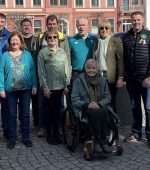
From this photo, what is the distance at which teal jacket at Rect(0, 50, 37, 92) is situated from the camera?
5.87m

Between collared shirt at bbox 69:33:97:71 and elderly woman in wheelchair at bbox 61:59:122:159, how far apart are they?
0.58m

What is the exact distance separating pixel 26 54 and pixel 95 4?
179 ft

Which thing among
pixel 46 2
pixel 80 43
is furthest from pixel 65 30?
pixel 80 43

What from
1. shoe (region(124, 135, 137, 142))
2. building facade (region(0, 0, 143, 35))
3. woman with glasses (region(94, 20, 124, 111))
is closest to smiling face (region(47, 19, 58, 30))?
woman with glasses (region(94, 20, 124, 111))

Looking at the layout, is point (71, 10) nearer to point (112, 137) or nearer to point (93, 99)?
point (93, 99)

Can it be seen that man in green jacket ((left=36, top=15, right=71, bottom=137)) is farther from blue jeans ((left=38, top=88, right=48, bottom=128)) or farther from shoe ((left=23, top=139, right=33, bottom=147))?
shoe ((left=23, top=139, right=33, bottom=147))

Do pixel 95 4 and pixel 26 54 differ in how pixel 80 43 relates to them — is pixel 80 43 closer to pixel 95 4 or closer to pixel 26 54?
pixel 26 54

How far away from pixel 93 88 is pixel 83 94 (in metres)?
0.19

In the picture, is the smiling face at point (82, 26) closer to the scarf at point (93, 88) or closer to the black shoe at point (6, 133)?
the scarf at point (93, 88)

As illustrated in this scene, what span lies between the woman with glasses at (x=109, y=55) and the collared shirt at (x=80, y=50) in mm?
230

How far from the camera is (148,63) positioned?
5.82m

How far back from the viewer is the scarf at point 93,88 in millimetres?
5772

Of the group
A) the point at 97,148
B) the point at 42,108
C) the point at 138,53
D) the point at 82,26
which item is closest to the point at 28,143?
the point at 42,108

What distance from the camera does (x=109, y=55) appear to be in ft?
19.9
